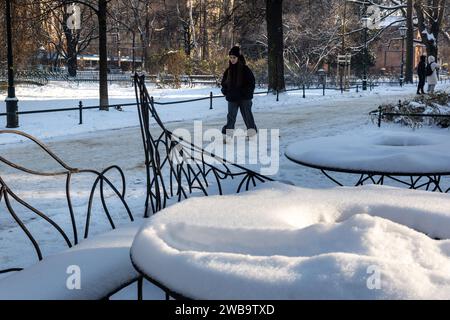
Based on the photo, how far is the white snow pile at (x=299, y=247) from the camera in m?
1.68

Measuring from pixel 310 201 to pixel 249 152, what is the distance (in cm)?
721

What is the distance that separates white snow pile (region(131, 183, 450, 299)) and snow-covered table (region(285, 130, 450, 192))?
3.70ft

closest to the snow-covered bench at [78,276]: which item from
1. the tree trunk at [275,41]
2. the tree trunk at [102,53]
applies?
the tree trunk at [102,53]

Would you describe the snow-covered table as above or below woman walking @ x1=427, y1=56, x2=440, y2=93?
below

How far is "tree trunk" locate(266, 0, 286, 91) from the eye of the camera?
25.2 metres

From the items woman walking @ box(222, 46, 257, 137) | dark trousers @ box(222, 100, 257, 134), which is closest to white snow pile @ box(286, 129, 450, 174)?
woman walking @ box(222, 46, 257, 137)

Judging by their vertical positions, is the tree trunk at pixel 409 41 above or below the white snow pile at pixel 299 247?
above

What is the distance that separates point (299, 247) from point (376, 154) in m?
2.60

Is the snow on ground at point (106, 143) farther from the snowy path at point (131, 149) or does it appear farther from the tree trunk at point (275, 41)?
the tree trunk at point (275, 41)

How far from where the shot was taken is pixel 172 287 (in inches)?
72.3

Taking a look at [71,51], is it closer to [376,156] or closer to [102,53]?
[102,53]

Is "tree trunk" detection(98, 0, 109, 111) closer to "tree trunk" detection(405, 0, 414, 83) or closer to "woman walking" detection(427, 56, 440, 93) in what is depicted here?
"woman walking" detection(427, 56, 440, 93)

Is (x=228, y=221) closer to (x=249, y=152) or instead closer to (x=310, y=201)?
(x=310, y=201)

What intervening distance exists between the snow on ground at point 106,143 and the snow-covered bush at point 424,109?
45cm
